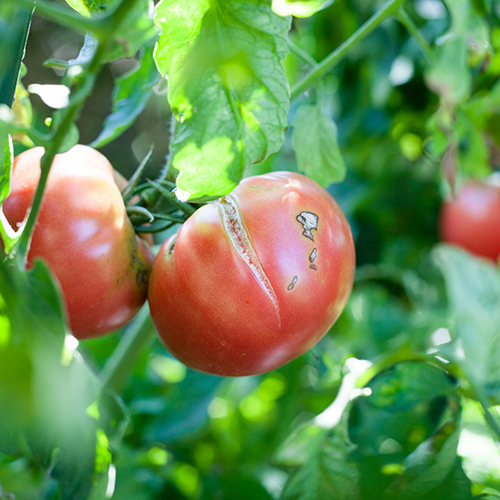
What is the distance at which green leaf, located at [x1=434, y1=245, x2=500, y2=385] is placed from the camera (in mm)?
389

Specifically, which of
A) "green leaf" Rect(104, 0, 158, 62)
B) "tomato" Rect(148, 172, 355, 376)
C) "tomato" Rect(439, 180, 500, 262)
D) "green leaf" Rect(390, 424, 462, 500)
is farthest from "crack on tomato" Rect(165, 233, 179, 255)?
"tomato" Rect(439, 180, 500, 262)

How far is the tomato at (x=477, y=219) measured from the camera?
65cm

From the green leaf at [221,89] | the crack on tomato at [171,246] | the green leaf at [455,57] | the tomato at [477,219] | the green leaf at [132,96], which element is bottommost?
the tomato at [477,219]

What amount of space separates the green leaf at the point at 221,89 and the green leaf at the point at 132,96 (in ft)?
0.33

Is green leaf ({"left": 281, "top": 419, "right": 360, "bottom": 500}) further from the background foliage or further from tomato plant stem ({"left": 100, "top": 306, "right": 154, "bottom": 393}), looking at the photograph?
tomato plant stem ({"left": 100, "top": 306, "right": 154, "bottom": 393})

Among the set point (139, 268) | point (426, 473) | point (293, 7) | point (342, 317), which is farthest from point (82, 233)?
point (342, 317)

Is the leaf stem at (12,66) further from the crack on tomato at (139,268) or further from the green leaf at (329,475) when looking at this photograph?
the green leaf at (329,475)

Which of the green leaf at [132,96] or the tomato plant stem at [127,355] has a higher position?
the green leaf at [132,96]

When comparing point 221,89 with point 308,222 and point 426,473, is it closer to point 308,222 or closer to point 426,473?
point 308,222

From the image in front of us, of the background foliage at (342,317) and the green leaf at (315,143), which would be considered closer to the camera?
the background foliage at (342,317)

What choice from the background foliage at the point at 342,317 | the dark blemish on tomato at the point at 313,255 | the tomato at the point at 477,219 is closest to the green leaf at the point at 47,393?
the background foliage at the point at 342,317

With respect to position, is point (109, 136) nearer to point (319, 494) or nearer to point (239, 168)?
point (239, 168)

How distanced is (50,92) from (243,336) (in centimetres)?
16

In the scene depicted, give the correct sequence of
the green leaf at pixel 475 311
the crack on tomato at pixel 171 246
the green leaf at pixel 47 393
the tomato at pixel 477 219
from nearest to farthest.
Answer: the green leaf at pixel 47 393
the crack on tomato at pixel 171 246
the green leaf at pixel 475 311
the tomato at pixel 477 219
